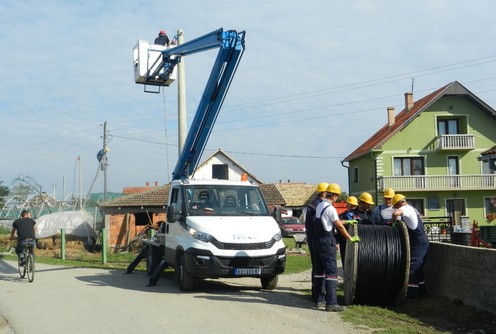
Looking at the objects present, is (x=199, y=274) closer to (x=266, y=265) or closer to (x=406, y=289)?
(x=266, y=265)

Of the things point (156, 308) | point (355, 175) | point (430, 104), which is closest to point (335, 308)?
point (156, 308)

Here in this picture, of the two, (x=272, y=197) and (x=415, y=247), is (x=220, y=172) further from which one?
(x=272, y=197)

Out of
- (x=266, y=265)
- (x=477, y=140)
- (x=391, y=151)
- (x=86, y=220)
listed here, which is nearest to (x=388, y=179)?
(x=391, y=151)

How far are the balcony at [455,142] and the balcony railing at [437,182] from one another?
6.97 ft

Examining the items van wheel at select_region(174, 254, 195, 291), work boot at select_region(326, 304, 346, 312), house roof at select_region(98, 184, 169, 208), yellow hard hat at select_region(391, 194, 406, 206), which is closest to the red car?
house roof at select_region(98, 184, 169, 208)

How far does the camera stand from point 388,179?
44.0m

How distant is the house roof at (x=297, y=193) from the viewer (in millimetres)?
61312

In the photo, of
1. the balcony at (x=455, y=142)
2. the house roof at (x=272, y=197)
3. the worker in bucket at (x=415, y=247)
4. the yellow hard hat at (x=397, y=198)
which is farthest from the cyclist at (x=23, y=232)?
the balcony at (x=455, y=142)

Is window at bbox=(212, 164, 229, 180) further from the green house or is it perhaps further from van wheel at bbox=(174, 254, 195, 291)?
the green house

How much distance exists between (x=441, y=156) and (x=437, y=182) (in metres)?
2.32

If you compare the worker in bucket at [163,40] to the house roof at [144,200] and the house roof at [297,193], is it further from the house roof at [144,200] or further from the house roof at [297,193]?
the house roof at [297,193]

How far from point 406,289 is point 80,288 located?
6.85 meters

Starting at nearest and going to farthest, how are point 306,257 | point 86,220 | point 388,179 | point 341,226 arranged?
point 341,226
point 306,257
point 86,220
point 388,179

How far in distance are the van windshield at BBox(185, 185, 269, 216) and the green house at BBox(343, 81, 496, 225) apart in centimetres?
3211
